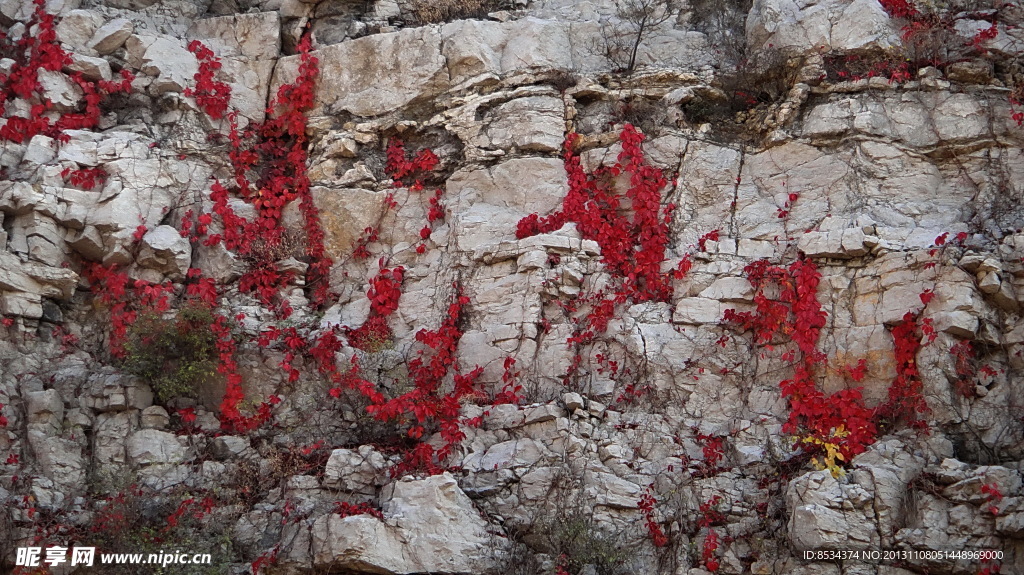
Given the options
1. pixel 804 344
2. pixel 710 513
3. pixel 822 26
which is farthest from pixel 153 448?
pixel 822 26

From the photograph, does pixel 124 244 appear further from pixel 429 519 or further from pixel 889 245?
pixel 889 245

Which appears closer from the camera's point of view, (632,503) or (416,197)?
(632,503)

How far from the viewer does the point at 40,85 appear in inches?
406

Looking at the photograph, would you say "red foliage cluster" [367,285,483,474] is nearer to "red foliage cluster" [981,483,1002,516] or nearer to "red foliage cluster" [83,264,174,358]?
"red foliage cluster" [83,264,174,358]

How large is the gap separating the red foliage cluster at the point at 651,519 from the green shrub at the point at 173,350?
465 cm

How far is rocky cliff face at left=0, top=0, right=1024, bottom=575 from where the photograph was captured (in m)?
7.71

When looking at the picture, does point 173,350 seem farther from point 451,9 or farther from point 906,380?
point 906,380

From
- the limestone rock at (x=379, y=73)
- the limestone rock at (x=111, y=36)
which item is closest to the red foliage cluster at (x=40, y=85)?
the limestone rock at (x=111, y=36)

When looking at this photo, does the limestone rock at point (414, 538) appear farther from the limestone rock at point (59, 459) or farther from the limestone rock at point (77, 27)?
the limestone rock at point (77, 27)

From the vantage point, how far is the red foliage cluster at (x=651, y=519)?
7719 millimetres

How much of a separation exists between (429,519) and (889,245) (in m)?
5.23

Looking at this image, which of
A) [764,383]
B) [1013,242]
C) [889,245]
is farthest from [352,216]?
[1013,242]

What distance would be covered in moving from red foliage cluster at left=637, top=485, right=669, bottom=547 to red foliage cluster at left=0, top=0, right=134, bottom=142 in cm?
779

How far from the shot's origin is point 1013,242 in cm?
827
